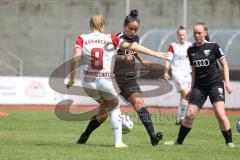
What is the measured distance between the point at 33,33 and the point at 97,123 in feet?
101

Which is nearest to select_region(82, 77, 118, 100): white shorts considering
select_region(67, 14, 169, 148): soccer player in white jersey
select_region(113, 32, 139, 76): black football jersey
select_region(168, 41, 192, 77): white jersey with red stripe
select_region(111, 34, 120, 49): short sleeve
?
select_region(67, 14, 169, 148): soccer player in white jersey

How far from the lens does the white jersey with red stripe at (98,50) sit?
12.4 metres

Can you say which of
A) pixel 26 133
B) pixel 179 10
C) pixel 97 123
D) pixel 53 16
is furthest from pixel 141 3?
pixel 97 123

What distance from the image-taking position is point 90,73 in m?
12.6

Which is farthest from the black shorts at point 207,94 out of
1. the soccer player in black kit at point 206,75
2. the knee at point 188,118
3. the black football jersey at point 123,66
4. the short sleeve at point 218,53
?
the black football jersey at point 123,66

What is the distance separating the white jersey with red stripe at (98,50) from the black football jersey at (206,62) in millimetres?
1606

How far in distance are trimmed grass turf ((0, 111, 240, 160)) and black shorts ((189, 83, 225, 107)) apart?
819 mm

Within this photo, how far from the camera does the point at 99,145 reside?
1331 cm

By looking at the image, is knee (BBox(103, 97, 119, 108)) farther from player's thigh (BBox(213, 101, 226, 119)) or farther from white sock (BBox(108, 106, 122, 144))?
player's thigh (BBox(213, 101, 226, 119))

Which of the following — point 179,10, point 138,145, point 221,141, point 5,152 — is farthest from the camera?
point 179,10

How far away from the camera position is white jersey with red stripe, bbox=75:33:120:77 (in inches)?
489

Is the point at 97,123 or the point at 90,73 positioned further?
the point at 97,123

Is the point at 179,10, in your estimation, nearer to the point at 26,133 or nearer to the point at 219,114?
the point at 26,133

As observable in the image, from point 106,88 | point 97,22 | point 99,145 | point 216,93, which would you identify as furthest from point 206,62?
point 99,145
